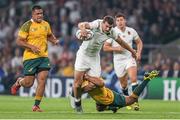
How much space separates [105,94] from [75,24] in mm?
16137

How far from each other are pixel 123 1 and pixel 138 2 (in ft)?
2.13

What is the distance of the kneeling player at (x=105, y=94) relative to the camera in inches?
684

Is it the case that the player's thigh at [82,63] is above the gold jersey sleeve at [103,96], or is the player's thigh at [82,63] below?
above

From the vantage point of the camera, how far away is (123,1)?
33906 millimetres

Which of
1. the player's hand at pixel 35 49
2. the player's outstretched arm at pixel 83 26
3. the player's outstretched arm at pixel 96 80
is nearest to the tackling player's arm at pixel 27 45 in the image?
the player's hand at pixel 35 49

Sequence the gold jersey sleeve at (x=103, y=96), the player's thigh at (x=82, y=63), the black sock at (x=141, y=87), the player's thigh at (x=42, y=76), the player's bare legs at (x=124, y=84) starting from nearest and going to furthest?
the gold jersey sleeve at (x=103, y=96) < the black sock at (x=141, y=87) < the player's thigh at (x=82, y=63) < the player's thigh at (x=42, y=76) < the player's bare legs at (x=124, y=84)

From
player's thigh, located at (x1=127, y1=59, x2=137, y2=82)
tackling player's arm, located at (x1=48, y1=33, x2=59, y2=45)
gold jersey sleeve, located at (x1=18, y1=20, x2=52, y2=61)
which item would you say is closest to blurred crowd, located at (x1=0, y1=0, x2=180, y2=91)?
player's thigh, located at (x1=127, y1=59, x2=137, y2=82)

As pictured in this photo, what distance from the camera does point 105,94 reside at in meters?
17.4

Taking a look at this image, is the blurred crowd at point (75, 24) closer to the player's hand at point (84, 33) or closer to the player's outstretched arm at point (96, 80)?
the player's outstretched arm at point (96, 80)

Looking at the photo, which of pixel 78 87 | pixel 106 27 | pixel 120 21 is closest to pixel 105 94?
pixel 78 87

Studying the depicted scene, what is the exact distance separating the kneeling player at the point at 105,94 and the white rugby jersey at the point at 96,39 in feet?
1.88

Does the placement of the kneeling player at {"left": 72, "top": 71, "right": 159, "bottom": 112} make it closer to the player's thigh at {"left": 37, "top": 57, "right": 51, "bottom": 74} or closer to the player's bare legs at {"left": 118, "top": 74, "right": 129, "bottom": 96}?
the player's thigh at {"left": 37, "top": 57, "right": 51, "bottom": 74}

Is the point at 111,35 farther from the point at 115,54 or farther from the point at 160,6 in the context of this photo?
the point at 160,6

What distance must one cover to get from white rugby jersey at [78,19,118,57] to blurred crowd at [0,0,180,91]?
10.9m
